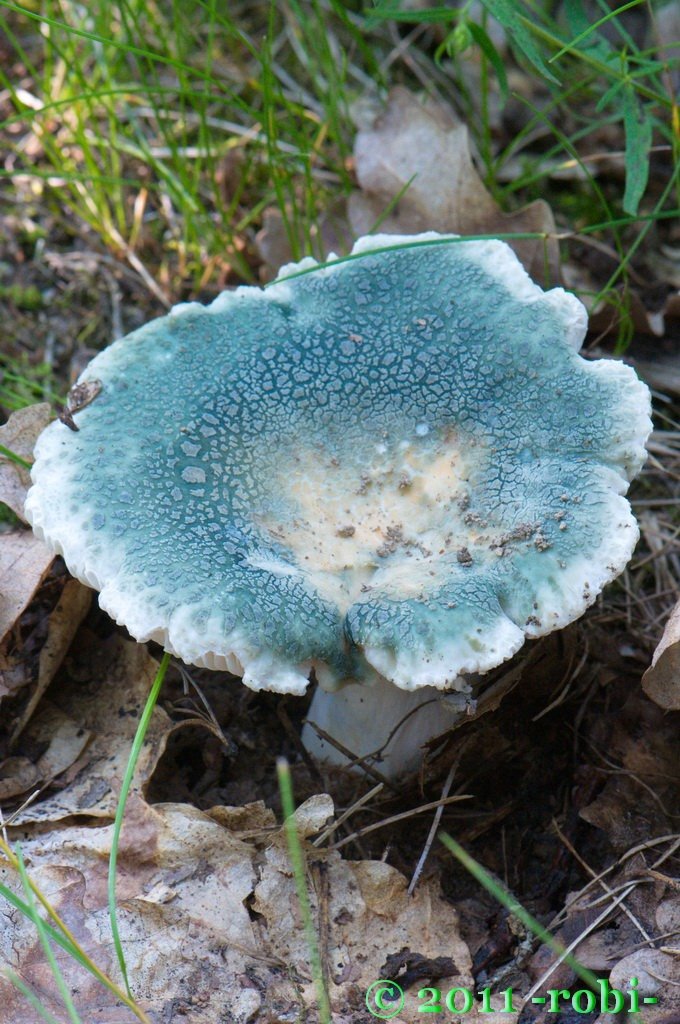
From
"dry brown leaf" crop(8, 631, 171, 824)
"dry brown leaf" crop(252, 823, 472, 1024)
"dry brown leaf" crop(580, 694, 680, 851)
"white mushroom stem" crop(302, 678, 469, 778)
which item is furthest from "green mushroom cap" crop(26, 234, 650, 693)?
"dry brown leaf" crop(580, 694, 680, 851)

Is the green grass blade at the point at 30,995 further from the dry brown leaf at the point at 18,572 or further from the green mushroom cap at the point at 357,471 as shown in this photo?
the dry brown leaf at the point at 18,572

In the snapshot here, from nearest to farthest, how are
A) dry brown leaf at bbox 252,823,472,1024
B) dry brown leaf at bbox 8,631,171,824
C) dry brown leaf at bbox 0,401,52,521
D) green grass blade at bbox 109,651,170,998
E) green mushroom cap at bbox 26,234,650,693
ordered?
green grass blade at bbox 109,651,170,998
green mushroom cap at bbox 26,234,650,693
dry brown leaf at bbox 252,823,472,1024
dry brown leaf at bbox 8,631,171,824
dry brown leaf at bbox 0,401,52,521

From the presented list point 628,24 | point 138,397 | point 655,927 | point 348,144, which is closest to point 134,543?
point 138,397

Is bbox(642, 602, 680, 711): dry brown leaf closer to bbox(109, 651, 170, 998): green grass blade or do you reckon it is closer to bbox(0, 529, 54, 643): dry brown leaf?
bbox(109, 651, 170, 998): green grass blade

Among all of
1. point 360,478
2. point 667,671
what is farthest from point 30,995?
point 667,671

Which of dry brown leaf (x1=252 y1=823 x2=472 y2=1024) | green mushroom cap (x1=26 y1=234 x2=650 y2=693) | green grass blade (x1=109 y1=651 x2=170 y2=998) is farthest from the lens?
dry brown leaf (x1=252 y1=823 x2=472 y2=1024)

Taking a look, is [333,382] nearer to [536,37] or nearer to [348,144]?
[348,144]

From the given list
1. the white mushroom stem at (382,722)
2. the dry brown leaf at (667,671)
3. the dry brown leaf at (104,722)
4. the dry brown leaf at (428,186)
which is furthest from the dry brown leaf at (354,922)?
the dry brown leaf at (428,186)
